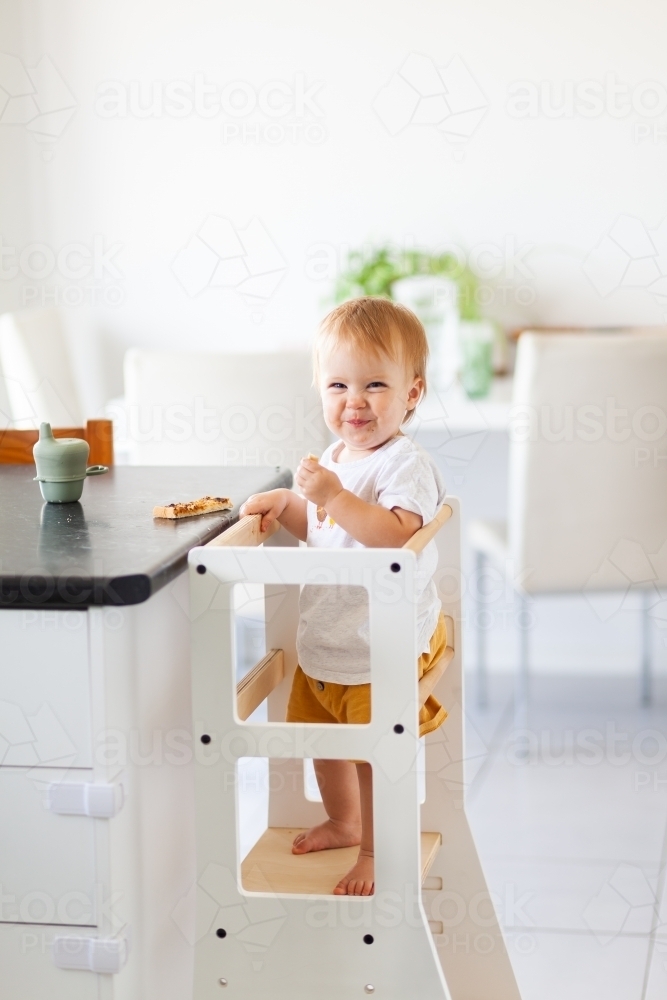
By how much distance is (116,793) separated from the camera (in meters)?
0.96

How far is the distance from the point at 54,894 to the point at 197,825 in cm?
13

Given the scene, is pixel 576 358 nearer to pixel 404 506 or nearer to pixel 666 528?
pixel 666 528

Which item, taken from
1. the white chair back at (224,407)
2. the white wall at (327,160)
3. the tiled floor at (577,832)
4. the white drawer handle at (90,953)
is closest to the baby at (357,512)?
the white drawer handle at (90,953)

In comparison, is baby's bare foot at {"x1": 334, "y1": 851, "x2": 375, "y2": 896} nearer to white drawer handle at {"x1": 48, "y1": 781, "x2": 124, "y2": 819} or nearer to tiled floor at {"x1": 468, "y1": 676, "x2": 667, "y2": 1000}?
white drawer handle at {"x1": 48, "y1": 781, "x2": 124, "y2": 819}

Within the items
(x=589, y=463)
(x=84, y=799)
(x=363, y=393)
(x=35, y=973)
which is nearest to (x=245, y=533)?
(x=363, y=393)

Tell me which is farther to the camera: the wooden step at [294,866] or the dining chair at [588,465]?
the dining chair at [588,465]

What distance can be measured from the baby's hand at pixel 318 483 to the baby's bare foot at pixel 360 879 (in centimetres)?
35

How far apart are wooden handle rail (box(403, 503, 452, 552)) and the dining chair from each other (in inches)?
35.9

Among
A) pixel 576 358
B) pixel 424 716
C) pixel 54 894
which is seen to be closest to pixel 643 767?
pixel 576 358

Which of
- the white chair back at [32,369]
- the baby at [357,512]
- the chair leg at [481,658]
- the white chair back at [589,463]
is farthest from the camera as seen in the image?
the chair leg at [481,658]

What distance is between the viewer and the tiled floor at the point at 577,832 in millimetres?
1550

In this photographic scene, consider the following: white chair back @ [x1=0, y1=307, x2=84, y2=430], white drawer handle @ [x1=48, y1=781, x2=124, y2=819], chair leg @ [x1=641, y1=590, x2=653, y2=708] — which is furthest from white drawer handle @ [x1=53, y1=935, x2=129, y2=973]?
chair leg @ [x1=641, y1=590, x2=653, y2=708]

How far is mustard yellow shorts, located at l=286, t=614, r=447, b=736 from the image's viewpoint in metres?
1.17

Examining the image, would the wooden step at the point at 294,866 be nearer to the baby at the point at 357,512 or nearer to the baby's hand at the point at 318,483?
the baby at the point at 357,512
